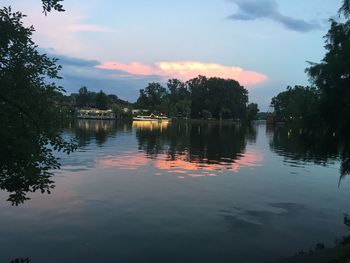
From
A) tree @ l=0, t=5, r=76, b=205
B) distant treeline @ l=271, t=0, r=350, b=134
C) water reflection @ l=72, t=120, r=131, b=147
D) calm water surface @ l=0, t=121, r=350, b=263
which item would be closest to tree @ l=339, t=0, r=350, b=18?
distant treeline @ l=271, t=0, r=350, b=134

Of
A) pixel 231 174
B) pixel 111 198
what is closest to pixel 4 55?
pixel 111 198

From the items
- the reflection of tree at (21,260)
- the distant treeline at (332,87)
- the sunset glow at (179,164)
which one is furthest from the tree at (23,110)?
the sunset glow at (179,164)

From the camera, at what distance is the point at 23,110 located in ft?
25.4

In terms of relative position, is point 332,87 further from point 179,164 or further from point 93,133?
point 93,133

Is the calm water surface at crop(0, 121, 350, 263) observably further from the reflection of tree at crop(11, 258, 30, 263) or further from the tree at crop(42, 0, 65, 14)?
the tree at crop(42, 0, 65, 14)

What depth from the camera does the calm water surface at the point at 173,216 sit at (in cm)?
1526

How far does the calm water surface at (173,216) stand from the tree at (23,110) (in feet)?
21.0

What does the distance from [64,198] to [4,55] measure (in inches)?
648

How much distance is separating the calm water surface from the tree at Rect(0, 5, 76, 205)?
6401mm

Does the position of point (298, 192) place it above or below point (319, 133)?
below

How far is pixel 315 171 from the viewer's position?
38.5m

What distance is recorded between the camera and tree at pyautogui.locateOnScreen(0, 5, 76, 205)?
767 centimetres

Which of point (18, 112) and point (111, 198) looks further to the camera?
point (111, 198)

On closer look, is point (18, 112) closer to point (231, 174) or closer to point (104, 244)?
point (104, 244)
